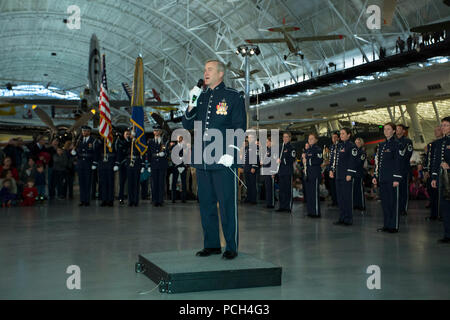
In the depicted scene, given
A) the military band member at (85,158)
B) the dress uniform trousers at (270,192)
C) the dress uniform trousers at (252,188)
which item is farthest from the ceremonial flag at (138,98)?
the dress uniform trousers at (270,192)

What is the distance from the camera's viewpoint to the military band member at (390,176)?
6.04 meters

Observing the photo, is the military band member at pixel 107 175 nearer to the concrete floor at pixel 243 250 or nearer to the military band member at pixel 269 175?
the concrete floor at pixel 243 250

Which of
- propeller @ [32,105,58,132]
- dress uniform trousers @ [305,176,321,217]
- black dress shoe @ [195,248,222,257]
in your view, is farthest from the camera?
propeller @ [32,105,58,132]

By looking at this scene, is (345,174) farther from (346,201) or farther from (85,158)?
(85,158)

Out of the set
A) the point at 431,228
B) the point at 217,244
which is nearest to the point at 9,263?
the point at 217,244

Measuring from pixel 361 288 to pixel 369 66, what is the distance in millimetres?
16471

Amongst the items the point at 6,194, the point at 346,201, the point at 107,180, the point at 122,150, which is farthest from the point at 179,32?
the point at 346,201

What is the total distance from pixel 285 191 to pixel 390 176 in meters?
3.21

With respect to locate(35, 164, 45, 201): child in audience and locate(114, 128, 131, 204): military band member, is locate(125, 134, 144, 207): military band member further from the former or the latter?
locate(35, 164, 45, 201): child in audience

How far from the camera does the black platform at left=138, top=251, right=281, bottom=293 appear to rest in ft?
9.27

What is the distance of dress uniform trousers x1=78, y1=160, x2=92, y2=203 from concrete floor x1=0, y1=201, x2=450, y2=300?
6.26ft

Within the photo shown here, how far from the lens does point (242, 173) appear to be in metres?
12.0

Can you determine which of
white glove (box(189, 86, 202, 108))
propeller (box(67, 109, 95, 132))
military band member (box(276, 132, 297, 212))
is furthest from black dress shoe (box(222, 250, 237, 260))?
propeller (box(67, 109, 95, 132))

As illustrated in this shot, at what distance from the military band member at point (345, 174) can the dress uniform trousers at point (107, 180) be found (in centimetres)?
517
